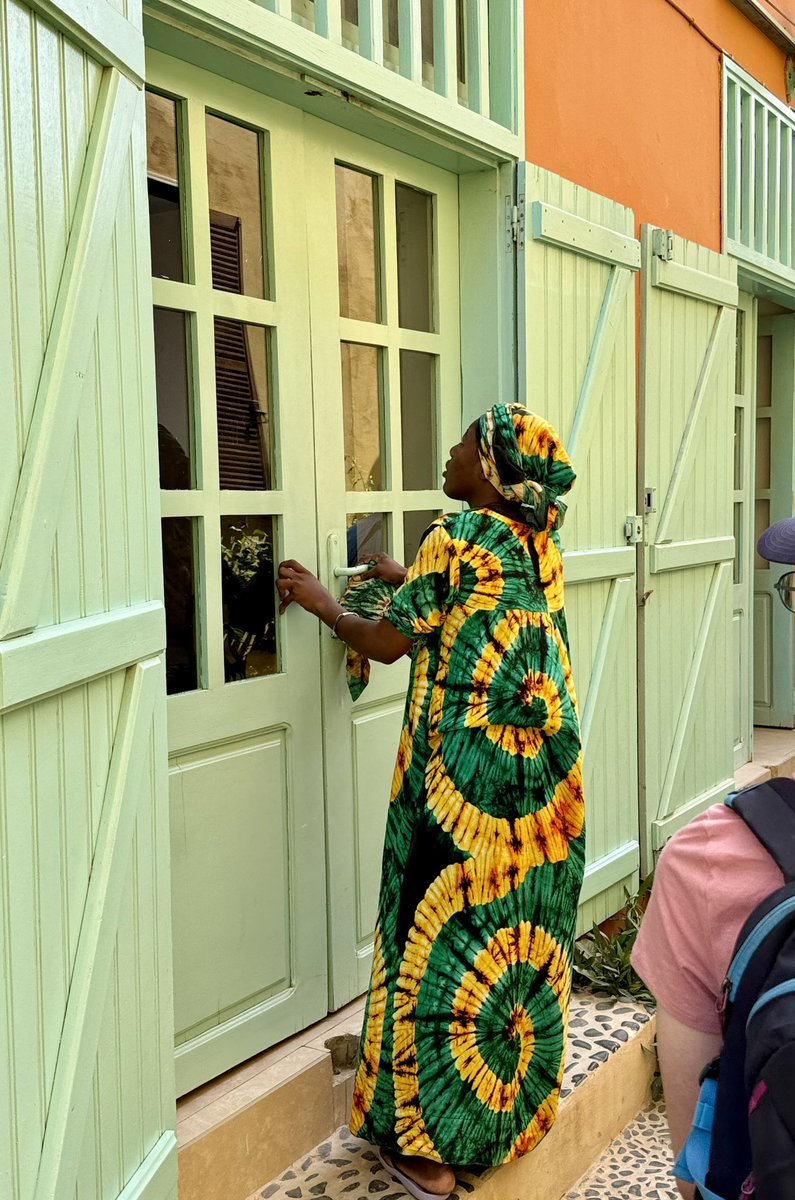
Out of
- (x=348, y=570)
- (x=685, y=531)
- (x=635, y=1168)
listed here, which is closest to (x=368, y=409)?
(x=348, y=570)

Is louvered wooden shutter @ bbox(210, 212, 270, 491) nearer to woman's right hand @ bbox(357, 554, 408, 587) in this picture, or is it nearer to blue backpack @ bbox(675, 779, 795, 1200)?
woman's right hand @ bbox(357, 554, 408, 587)

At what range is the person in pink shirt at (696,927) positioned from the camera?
1154 millimetres

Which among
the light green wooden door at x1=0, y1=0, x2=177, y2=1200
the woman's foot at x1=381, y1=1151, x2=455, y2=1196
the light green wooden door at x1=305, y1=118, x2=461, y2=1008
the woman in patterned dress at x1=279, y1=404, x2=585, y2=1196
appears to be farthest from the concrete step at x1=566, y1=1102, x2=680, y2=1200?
the light green wooden door at x1=0, y1=0, x2=177, y2=1200

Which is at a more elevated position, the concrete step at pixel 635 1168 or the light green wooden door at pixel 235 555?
the light green wooden door at pixel 235 555

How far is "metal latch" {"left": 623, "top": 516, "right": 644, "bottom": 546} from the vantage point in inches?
160

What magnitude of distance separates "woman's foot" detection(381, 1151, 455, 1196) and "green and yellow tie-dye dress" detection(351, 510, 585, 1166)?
4cm

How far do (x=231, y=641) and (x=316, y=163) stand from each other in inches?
47.4

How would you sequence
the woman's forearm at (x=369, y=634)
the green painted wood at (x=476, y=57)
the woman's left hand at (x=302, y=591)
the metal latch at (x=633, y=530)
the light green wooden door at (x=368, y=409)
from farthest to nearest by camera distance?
the metal latch at (x=633, y=530)
the green painted wood at (x=476, y=57)
the light green wooden door at (x=368, y=409)
the woman's left hand at (x=302, y=591)
the woman's forearm at (x=369, y=634)

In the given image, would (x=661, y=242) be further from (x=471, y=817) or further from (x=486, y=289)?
(x=471, y=817)

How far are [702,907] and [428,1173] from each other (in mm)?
1665

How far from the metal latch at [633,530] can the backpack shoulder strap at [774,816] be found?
2925 mm

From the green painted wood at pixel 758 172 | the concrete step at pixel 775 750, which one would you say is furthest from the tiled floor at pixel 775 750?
the green painted wood at pixel 758 172

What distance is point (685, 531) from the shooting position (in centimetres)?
452

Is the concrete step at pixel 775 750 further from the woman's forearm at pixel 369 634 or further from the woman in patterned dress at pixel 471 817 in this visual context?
the woman's forearm at pixel 369 634
